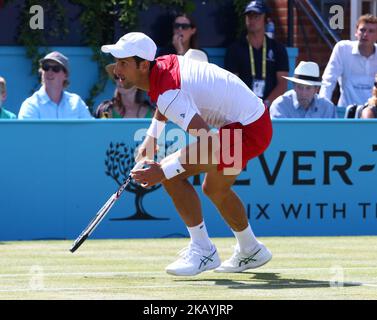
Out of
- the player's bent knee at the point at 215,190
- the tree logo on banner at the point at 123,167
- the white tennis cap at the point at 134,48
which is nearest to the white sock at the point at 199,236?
the player's bent knee at the point at 215,190

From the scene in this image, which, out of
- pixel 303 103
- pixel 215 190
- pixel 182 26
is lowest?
pixel 215 190

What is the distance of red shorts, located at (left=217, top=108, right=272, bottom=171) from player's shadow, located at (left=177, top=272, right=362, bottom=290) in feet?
2.67

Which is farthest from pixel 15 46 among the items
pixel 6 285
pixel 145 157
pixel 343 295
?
pixel 343 295

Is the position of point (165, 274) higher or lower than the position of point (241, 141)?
lower

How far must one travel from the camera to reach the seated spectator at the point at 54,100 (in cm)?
1304

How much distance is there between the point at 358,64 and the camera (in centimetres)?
1470

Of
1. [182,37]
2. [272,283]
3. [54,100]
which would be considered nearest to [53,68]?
[54,100]

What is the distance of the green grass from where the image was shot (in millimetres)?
8234

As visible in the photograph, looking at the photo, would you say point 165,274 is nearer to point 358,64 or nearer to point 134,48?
point 134,48

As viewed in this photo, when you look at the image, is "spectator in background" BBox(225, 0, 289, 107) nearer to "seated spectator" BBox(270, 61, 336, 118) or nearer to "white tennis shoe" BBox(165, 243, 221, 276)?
"seated spectator" BBox(270, 61, 336, 118)

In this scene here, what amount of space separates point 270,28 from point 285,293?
8420 millimetres

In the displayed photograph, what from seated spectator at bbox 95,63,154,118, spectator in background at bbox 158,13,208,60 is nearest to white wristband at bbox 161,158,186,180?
seated spectator at bbox 95,63,154,118

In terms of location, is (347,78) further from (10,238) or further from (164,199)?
(10,238)

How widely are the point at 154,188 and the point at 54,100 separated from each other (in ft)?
5.14
